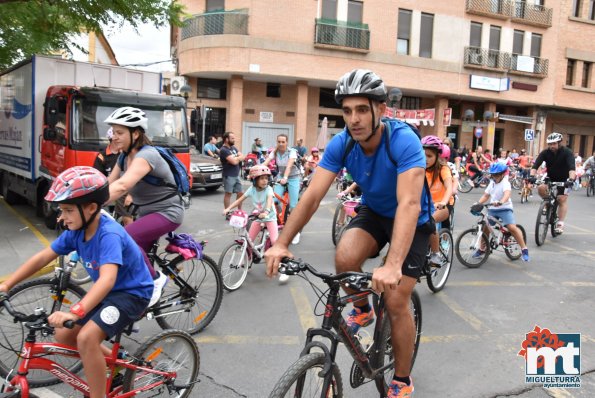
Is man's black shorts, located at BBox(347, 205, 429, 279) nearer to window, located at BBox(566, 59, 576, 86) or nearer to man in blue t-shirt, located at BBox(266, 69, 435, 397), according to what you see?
man in blue t-shirt, located at BBox(266, 69, 435, 397)

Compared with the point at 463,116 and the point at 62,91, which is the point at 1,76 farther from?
the point at 463,116

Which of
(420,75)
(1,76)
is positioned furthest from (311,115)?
(1,76)

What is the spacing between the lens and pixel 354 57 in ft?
85.0

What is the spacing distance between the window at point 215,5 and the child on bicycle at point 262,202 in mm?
20709

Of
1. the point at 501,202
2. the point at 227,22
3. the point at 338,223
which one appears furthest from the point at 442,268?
the point at 227,22

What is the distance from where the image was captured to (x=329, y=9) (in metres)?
25.6

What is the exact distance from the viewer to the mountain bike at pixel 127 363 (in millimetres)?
2578

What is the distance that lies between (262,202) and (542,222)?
5522 millimetres

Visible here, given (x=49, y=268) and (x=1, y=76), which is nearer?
(x=49, y=268)

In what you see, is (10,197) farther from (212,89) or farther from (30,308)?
(212,89)

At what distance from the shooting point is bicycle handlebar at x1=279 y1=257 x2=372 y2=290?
2508 mm

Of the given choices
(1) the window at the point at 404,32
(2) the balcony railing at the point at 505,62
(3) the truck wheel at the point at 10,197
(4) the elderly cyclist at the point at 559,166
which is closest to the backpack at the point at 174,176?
(4) the elderly cyclist at the point at 559,166

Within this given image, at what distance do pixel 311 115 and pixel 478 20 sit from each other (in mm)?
11668

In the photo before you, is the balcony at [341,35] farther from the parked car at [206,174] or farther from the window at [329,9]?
the parked car at [206,174]
